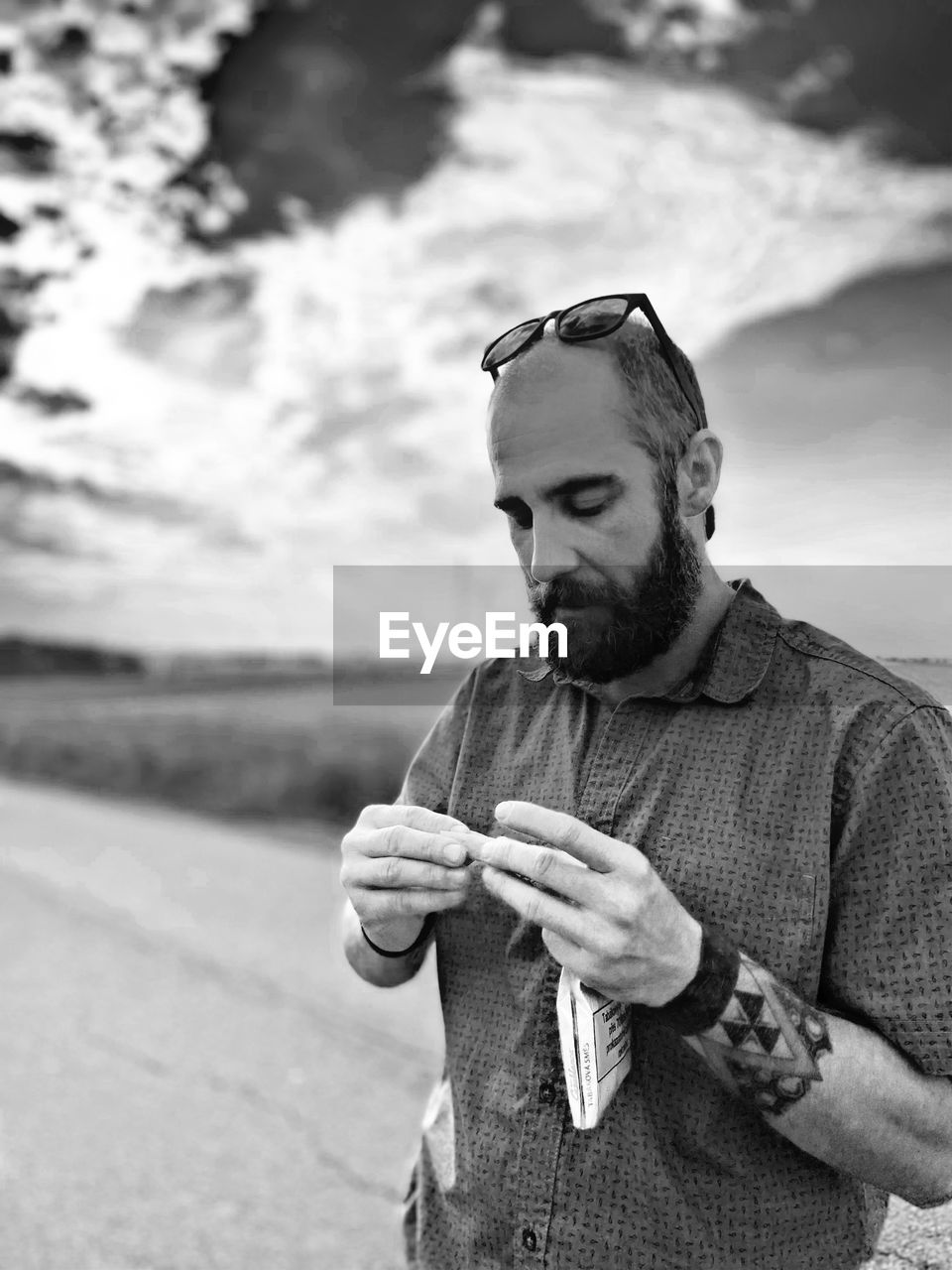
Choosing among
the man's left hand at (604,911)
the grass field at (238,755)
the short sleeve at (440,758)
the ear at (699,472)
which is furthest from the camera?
the grass field at (238,755)

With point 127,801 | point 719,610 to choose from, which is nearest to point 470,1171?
point 719,610

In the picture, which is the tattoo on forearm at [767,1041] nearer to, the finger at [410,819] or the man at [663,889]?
the man at [663,889]

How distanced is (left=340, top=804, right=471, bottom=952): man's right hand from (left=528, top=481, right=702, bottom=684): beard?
26 centimetres

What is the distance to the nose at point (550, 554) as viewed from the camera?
50.8 inches

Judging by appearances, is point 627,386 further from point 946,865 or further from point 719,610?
point 946,865

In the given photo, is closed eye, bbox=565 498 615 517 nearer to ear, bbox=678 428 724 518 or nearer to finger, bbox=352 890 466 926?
ear, bbox=678 428 724 518

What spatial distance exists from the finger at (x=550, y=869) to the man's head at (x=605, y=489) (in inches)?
12.1

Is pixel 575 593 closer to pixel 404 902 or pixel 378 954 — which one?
pixel 404 902

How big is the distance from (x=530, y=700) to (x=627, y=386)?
0.44 metres

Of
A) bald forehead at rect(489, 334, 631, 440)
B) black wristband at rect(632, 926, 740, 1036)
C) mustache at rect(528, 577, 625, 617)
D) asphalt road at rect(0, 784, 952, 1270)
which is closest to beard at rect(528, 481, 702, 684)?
mustache at rect(528, 577, 625, 617)

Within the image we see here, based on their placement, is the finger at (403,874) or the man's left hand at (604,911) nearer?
the man's left hand at (604,911)

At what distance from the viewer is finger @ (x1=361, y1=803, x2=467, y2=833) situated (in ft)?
4.21

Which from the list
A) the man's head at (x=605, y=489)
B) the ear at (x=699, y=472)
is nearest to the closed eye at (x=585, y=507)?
the man's head at (x=605, y=489)

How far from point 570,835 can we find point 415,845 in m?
0.27
